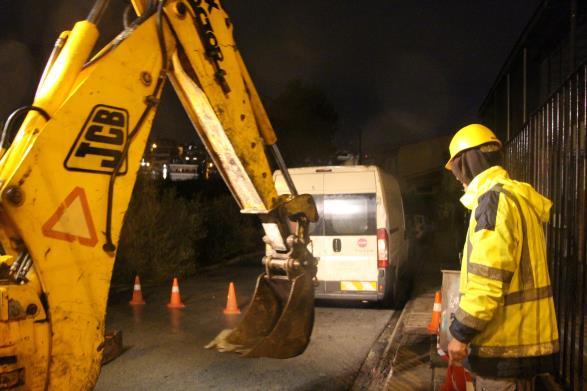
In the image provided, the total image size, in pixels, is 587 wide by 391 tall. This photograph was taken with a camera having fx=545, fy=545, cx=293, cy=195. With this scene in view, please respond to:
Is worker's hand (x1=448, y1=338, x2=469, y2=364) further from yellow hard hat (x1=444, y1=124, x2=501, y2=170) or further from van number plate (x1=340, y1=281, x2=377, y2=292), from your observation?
van number plate (x1=340, y1=281, x2=377, y2=292)

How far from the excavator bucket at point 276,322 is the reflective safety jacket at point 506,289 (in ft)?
4.70

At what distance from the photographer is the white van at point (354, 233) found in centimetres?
921

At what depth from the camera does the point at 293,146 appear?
27984mm

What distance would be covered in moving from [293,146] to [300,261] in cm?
2404

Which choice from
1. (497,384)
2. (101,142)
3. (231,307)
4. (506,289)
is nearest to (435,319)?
(231,307)

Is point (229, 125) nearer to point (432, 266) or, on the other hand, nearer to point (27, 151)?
point (27, 151)

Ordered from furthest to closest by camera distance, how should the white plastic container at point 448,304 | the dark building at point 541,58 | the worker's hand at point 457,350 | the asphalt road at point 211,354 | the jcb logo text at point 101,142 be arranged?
the dark building at point 541,58, the asphalt road at point 211,354, the white plastic container at point 448,304, the worker's hand at point 457,350, the jcb logo text at point 101,142

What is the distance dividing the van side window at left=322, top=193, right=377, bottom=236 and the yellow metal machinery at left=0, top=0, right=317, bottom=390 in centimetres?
586

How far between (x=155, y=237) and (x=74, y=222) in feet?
35.7

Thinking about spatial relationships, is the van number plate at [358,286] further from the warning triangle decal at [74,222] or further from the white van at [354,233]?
the warning triangle decal at [74,222]

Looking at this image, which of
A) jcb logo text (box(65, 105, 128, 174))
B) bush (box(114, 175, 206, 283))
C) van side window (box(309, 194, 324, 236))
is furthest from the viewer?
bush (box(114, 175, 206, 283))

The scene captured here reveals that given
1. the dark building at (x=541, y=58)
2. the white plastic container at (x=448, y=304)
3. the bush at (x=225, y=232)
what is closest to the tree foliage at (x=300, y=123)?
the bush at (x=225, y=232)

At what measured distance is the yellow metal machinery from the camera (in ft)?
8.09

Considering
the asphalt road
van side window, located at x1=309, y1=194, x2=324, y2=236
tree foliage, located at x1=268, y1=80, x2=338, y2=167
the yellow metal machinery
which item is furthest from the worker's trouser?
tree foliage, located at x1=268, y1=80, x2=338, y2=167
